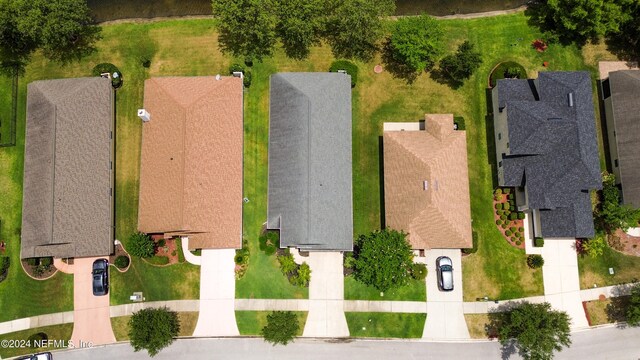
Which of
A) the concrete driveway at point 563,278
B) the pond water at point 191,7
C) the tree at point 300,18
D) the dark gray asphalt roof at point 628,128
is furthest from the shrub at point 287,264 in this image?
the dark gray asphalt roof at point 628,128

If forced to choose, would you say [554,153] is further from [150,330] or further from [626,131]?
[150,330]

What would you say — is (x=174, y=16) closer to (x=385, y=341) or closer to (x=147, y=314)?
(x=147, y=314)

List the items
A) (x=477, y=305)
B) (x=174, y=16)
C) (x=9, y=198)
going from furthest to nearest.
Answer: (x=174, y=16), (x=9, y=198), (x=477, y=305)

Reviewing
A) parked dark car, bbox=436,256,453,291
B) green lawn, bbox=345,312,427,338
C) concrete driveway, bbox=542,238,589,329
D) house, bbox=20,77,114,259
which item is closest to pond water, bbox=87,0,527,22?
house, bbox=20,77,114,259

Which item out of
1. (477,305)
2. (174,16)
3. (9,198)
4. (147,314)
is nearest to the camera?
(147,314)

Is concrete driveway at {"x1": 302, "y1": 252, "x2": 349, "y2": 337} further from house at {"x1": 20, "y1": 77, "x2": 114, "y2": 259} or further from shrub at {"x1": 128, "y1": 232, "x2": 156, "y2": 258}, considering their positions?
house at {"x1": 20, "y1": 77, "x2": 114, "y2": 259}

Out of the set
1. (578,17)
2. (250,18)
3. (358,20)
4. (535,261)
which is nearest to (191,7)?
(250,18)

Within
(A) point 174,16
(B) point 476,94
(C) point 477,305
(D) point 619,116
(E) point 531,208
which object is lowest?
(C) point 477,305

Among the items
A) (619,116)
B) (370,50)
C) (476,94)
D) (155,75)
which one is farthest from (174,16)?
(619,116)
